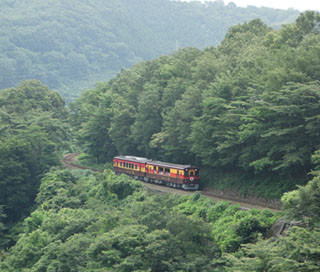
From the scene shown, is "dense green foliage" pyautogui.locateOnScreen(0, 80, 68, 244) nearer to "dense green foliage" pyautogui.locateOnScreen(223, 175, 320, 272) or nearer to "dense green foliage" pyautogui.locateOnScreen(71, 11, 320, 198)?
"dense green foliage" pyautogui.locateOnScreen(71, 11, 320, 198)

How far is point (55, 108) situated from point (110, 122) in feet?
32.0

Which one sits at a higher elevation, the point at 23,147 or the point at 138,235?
the point at 23,147

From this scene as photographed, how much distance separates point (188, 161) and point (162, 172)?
452 centimetres

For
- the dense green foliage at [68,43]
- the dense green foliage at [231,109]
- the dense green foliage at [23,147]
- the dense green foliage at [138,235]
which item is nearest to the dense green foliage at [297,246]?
the dense green foliage at [138,235]

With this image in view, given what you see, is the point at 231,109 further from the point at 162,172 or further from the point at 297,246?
the point at 297,246

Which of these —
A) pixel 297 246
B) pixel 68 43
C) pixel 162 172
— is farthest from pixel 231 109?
pixel 68 43

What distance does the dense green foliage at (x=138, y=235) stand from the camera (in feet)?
75.2

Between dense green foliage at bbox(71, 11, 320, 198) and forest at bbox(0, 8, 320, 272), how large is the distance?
12 centimetres

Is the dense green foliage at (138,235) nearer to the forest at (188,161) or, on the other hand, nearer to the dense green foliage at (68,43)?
the forest at (188,161)

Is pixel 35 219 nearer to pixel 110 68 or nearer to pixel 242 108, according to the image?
pixel 242 108

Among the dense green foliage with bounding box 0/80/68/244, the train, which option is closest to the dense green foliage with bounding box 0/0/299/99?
the dense green foliage with bounding box 0/80/68/244

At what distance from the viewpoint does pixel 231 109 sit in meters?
33.6

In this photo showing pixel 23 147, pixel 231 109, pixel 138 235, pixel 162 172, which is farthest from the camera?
pixel 23 147

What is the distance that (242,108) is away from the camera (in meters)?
33.2
